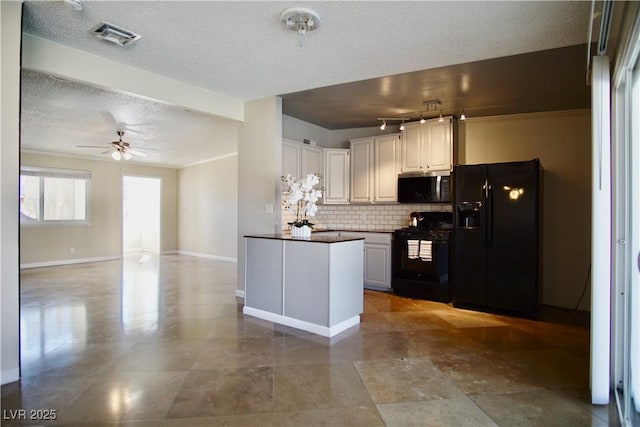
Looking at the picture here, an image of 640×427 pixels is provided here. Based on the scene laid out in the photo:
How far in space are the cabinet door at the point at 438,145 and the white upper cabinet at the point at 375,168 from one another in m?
0.49

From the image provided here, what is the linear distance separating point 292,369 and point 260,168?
2.62 metres

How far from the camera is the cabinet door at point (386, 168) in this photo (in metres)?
5.32

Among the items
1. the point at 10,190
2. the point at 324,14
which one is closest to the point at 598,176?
the point at 324,14

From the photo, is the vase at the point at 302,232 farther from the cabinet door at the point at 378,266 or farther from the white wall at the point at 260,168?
the cabinet door at the point at 378,266

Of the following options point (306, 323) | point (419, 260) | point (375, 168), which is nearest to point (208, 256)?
point (375, 168)

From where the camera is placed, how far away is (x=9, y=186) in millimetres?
2328

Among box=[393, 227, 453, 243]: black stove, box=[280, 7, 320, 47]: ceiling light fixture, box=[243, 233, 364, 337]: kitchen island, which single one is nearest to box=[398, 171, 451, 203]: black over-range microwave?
box=[393, 227, 453, 243]: black stove

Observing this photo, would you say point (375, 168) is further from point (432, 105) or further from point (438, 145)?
point (432, 105)

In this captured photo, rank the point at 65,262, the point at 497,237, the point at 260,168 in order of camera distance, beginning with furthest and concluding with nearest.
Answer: the point at 65,262 < the point at 260,168 < the point at 497,237

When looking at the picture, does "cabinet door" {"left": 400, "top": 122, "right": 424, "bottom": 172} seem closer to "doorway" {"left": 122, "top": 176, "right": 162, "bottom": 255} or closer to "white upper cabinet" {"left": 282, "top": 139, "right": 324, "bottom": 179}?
"white upper cabinet" {"left": 282, "top": 139, "right": 324, "bottom": 179}

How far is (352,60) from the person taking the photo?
314cm

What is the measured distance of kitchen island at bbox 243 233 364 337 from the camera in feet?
10.9

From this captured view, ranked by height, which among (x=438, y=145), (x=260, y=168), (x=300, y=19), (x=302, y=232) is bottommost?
(x=302, y=232)

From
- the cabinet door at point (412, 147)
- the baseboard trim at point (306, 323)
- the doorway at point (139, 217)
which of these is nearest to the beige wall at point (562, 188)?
the cabinet door at point (412, 147)
